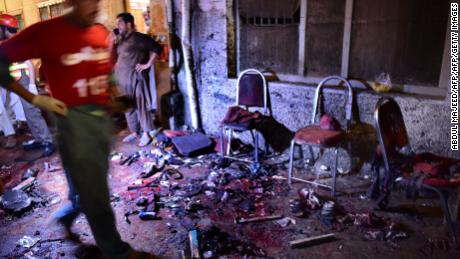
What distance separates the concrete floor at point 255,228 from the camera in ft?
11.3

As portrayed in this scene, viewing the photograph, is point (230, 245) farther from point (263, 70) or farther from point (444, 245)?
point (263, 70)

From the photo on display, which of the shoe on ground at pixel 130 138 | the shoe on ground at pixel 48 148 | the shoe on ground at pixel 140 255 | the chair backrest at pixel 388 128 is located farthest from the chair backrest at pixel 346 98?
the shoe on ground at pixel 48 148

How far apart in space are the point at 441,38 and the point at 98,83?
401cm

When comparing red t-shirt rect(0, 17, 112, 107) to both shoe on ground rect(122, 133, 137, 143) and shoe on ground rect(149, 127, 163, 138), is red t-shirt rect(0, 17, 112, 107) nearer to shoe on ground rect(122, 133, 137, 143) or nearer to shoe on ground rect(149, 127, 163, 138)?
shoe on ground rect(149, 127, 163, 138)

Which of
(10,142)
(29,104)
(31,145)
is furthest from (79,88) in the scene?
(10,142)

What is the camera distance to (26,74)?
6.21 m

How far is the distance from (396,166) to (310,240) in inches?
47.6

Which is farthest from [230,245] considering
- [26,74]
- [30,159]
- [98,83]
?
[26,74]

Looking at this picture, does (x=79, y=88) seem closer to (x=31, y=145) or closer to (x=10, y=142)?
(x=31, y=145)

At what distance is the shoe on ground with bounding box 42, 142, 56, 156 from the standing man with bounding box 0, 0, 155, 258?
400 centimetres

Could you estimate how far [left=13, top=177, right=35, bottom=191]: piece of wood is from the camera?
4922 mm

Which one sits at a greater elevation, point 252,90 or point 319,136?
point 252,90

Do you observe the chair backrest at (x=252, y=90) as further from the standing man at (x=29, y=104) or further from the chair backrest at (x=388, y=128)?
the standing man at (x=29, y=104)

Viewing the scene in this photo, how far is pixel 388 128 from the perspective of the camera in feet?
12.6
